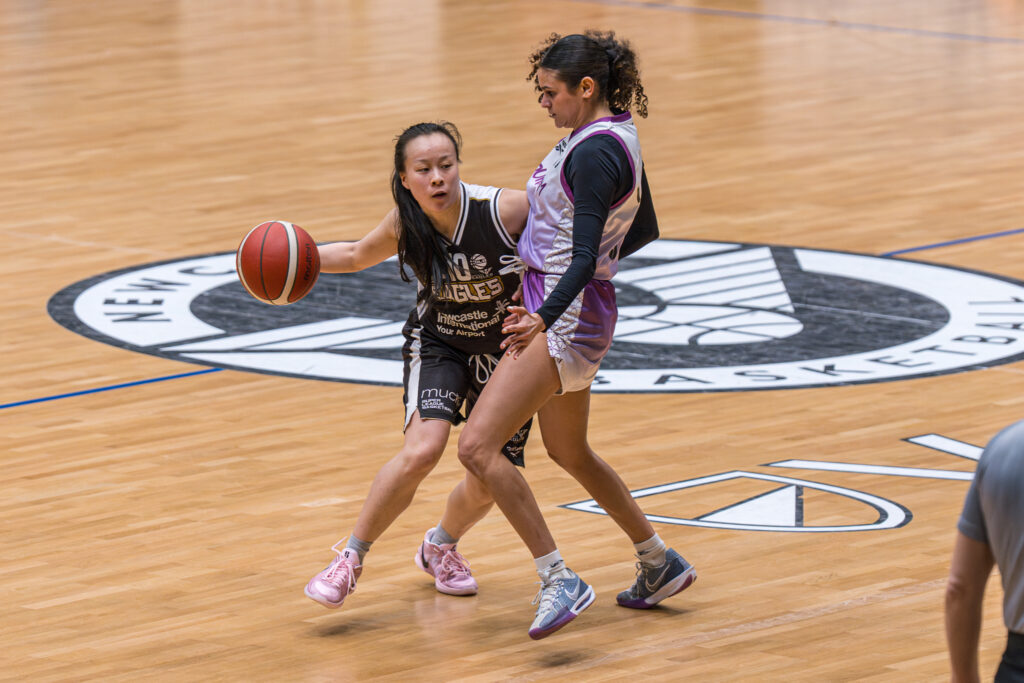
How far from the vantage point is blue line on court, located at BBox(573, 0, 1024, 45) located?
19.1 meters

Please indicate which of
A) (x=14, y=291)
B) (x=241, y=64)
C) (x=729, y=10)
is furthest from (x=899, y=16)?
(x=14, y=291)

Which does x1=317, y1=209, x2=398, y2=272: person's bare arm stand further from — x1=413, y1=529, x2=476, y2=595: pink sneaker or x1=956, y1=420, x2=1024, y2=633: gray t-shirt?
x1=956, y1=420, x2=1024, y2=633: gray t-shirt

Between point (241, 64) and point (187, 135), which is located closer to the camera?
point (187, 135)

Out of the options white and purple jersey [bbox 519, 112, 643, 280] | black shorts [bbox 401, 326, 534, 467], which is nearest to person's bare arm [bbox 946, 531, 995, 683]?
white and purple jersey [bbox 519, 112, 643, 280]

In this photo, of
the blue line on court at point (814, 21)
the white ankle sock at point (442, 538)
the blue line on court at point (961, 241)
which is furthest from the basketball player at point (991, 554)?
the blue line on court at point (814, 21)

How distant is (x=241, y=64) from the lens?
17.8 meters

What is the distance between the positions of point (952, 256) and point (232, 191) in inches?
180

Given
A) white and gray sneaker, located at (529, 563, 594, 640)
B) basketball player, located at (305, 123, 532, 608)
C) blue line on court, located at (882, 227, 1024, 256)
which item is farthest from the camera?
blue line on court, located at (882, 227, 1024, 256)

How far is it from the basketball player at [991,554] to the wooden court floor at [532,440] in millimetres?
1957

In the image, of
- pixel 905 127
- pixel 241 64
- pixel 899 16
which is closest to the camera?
pixel 905 127

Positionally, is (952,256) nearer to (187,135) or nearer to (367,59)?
(187,135)

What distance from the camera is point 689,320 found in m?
9.39

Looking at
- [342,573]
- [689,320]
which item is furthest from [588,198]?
[689,320]

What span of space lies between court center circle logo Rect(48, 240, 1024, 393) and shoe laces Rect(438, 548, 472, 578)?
2560mm
